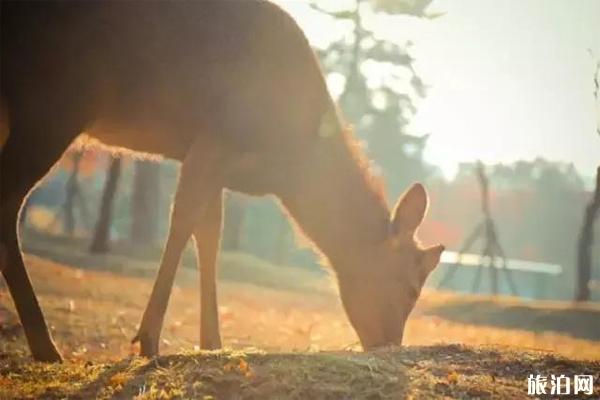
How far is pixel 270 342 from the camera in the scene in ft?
10.3

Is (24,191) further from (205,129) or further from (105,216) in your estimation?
(105,216)

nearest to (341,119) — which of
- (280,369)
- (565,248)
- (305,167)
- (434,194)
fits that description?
(305,167)

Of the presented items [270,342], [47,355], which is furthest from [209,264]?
[47,355]

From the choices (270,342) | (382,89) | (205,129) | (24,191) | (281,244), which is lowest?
(270,342)

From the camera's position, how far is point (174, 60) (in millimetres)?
2768

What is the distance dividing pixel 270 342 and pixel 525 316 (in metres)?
0.95

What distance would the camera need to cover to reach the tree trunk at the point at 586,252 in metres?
2.88

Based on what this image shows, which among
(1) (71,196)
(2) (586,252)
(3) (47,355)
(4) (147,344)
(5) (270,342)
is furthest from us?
(1) (71,196)

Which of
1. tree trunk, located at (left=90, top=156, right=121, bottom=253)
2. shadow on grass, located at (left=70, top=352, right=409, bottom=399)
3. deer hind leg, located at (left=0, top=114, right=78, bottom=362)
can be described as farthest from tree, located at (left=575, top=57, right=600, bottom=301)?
tree trunk, located at (left=90, top=156, right=121, bottom=253)

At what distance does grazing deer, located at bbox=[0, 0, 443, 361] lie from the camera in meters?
2.66

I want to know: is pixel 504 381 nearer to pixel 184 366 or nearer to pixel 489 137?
pixel 184 366

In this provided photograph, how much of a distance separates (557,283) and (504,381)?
0.93 metres

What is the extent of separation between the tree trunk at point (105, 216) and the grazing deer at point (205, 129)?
0.78 m

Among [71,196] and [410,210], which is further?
[71,196]
